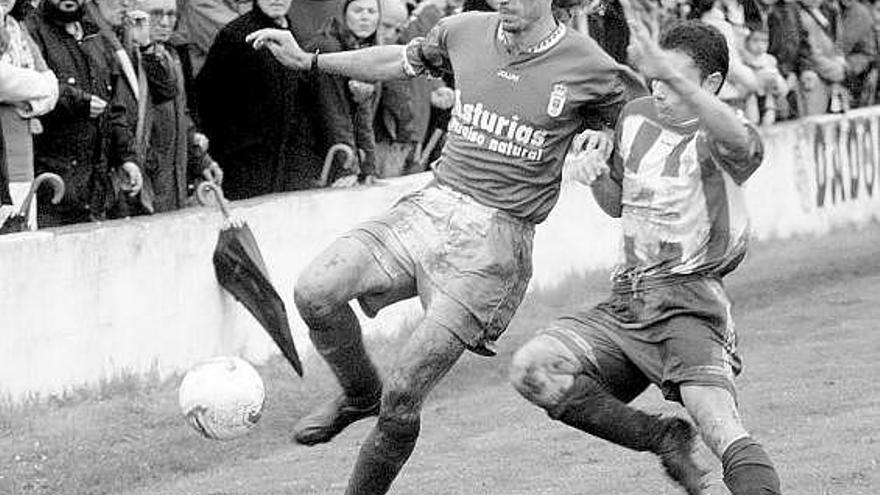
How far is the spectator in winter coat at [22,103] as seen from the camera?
440 inches

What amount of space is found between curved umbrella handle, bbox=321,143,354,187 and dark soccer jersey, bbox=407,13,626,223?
4956 mm

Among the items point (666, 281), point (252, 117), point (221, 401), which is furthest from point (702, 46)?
point (252, 117)

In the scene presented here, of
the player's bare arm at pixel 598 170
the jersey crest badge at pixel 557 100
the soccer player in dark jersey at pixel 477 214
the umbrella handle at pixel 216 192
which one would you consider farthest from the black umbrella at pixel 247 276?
the player's bare arm at pixel 598 170

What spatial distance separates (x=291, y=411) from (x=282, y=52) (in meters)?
3.54

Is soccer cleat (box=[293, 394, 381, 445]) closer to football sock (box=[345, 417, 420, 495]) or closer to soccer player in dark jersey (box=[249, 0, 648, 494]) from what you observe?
soccer player in dark jersey (box=[249, 0, 648, 494])

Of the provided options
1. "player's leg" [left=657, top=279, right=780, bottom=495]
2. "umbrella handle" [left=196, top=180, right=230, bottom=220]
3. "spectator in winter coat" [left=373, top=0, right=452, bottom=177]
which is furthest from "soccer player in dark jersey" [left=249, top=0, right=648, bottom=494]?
"spectator in winter coat" [left=373, top=0, right=452, bottom=177]

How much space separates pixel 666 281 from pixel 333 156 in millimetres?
6065

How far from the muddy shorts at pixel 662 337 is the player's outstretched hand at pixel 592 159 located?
1.55 feet

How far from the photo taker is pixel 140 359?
12.0 metres

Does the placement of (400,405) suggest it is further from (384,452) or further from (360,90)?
(360,90)

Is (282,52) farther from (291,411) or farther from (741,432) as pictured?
(291,411)

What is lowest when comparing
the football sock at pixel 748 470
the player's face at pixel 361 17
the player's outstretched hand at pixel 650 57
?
the player's face at pixel 361 17

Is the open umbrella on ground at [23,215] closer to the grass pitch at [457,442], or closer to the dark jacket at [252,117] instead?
the grass pitch at [457,442]

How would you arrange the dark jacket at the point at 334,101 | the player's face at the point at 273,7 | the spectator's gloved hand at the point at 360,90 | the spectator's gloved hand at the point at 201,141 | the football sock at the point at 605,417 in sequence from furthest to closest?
1. the spectator's gloved hand at the point at 360,90
2. the dark jacket at the point at 334,101
3. the player's face at the point at 273,7
4. the spectator's gloved hand at the point at 201,141
5. the football sock at the point at 605,417
